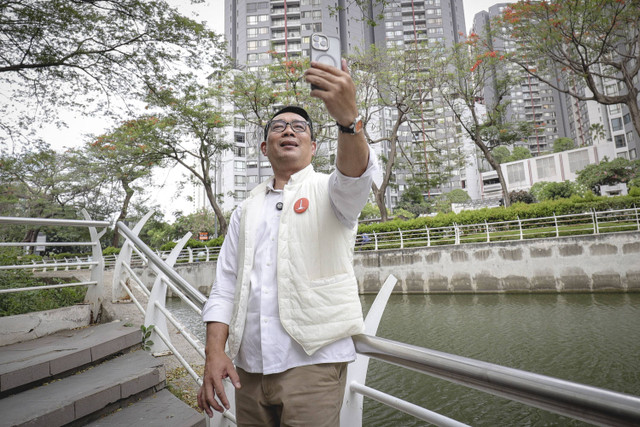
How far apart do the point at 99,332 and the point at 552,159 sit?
51489mm

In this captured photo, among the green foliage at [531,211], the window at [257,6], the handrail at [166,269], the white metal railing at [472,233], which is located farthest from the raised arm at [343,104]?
the window at [257,6]

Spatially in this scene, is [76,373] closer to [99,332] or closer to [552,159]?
[99,332]

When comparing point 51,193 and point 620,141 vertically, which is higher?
point 620,141

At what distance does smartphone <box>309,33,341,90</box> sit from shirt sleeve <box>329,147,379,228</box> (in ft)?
0.93

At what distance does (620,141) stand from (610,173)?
1019 centimetres

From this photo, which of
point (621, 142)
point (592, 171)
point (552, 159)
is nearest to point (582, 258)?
point (592, 171)

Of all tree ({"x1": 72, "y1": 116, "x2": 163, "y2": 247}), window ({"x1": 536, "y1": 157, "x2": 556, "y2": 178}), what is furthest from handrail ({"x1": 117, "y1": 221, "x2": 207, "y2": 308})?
window ({"x1": 536, "y1": 157, "x2": 556, "y2": 178})

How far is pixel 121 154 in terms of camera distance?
50.9 feet

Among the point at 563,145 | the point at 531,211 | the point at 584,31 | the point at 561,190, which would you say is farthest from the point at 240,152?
the point at 563,145

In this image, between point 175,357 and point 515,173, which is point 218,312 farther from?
point 515,173

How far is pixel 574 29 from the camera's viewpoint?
1168cm

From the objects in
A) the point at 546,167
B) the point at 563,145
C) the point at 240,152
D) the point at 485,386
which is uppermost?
the point at 563,145

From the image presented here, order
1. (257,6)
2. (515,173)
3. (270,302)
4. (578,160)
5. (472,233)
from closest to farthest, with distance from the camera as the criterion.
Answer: (270,302), (472,233), (578,160), (257,6), (515,173)

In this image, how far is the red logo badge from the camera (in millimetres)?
1121
